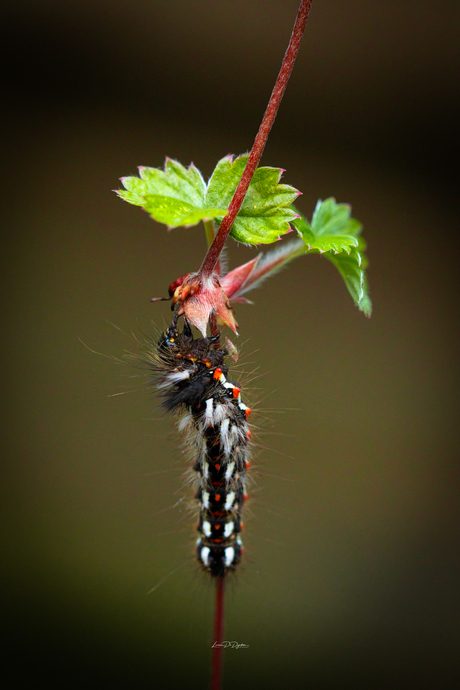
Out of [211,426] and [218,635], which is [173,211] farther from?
[218,635]

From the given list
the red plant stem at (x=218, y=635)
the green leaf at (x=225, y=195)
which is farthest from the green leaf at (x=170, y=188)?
the red plant stem at (x=218, y=635)

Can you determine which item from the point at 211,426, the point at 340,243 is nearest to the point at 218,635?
the point at 211,426

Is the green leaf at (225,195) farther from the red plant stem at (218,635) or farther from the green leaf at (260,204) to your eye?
the red plant stem at (218,635)

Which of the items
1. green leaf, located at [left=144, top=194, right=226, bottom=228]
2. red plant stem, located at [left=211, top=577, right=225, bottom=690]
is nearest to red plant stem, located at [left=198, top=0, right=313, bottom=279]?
green leaf, located at [left=144, top=194, right=226, bottom=228]

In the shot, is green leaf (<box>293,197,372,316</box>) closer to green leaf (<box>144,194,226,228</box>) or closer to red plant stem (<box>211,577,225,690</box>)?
green leaf (<box>144,194,226,228</box>)

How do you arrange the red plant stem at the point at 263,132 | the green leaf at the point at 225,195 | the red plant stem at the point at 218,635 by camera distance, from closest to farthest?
the red plant stem at the point at 263,132, the green leaf at the point at 225,195, the red plant stem at the point at 218,635

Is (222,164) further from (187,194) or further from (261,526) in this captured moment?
(261,526)

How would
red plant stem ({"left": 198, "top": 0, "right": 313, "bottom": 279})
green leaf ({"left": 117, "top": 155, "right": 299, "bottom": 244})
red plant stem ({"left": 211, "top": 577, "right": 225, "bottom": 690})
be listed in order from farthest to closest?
red plant stem ({"left": 211, "top": 577, "right": 225, "bottom": 690})
green leaf ({"left": 117, "top": 155, "right": 299, "bottom": 244})
red plant stem ({"left": 198, "top": 0, "right": 313, "bottom": 279})
